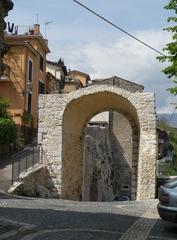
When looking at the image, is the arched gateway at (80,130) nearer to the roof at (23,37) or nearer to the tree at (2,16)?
the tree at (2,16)

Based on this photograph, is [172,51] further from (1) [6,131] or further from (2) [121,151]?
(2) [121,151]

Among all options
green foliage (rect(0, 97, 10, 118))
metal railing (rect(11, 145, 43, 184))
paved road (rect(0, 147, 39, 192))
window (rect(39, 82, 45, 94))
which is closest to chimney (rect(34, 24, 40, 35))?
window (rect(39, 82, 45, 94))

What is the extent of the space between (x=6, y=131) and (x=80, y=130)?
5914 millimetres

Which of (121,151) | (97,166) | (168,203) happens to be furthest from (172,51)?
(121,151)

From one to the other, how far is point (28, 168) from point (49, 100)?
3453 mm

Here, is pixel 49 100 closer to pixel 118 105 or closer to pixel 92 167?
pixel 118 105

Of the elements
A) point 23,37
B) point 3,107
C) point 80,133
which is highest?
point 23,37

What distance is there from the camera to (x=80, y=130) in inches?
1104

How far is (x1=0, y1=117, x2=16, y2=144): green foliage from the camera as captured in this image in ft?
103

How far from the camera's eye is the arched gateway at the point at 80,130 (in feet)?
79.0

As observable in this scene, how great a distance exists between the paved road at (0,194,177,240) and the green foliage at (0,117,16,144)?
1625cm

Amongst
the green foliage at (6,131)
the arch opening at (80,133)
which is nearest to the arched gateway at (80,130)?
the arch opening at (80,133)

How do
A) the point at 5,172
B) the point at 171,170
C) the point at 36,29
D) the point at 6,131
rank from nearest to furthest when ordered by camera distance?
1. the point at 5,172
2. the point at 6,131
3. the point at 171,170
4. the point at 36,29

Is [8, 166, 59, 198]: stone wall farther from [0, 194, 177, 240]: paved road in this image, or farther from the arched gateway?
[0, 194, 177, 240]: paved road
